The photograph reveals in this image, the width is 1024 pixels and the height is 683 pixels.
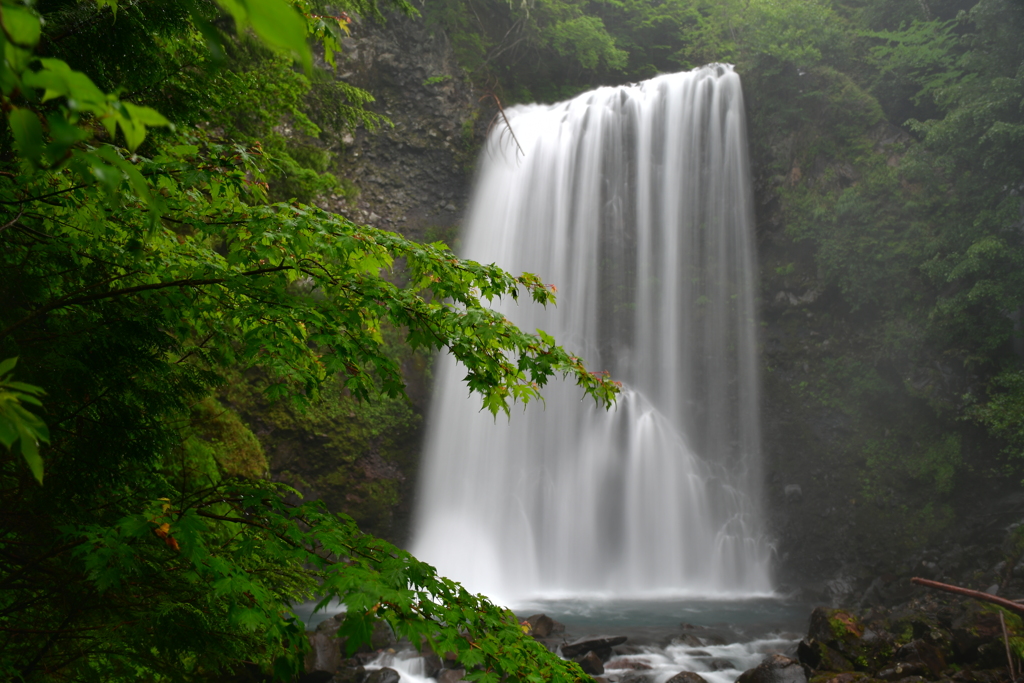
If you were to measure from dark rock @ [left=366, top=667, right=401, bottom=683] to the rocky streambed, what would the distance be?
0.01 m

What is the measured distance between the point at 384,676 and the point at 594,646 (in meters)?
2.82

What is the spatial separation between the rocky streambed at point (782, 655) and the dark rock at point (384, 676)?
0.01 metres

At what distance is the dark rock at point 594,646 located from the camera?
288 inches

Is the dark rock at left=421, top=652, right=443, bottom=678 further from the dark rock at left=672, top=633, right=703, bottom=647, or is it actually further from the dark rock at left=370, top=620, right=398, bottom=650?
the dark rock at left=672, top=633, right=703, bottom=647

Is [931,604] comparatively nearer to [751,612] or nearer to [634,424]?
[751,612]

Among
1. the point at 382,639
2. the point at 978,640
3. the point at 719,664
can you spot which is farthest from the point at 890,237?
the point at 382,639

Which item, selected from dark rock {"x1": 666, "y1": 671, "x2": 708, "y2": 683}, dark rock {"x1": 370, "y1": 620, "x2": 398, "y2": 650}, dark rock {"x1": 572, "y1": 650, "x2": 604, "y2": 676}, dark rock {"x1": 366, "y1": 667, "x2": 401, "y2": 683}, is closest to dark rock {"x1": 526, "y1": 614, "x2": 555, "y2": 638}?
dark rock {"x1": 572, "y1": 650, "x2": 604, "y2": 676}

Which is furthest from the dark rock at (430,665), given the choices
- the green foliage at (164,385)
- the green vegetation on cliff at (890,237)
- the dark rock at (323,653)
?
the green vegetation on cliff at (890,237)

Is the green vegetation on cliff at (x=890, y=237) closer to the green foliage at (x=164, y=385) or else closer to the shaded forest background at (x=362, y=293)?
the shaded forest background at (x=362, y=293)

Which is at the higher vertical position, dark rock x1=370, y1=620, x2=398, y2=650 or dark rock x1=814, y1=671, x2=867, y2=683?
dark rock x1=814, y1=671, x2=867, y2=683

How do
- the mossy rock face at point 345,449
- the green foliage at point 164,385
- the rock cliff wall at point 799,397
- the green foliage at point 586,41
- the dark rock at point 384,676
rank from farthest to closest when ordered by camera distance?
the green foliage at point 586,41
the rock cliff wall at point 799,397
the mossy rock face at point 345,449
the dark rock at point 384,676
the green foliage at point 164,385

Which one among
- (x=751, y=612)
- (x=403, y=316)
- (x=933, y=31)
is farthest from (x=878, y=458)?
(x=403, y=316)

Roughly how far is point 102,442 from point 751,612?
449 inches

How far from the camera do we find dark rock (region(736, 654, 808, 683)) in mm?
6230
